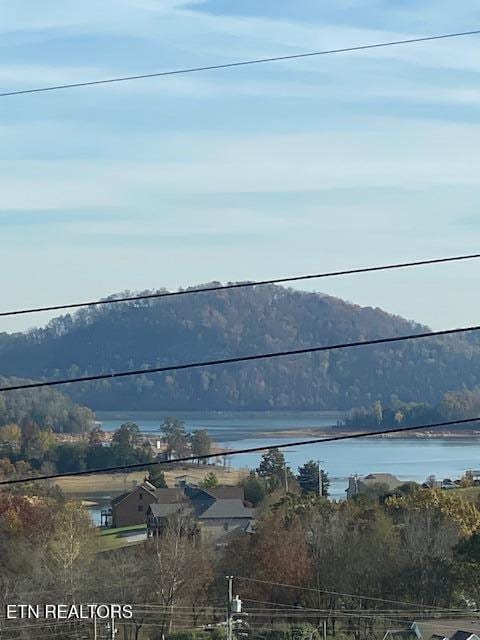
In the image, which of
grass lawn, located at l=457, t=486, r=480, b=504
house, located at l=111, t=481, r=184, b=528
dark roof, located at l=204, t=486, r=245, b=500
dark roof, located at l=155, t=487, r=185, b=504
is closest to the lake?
dark roof, located at l=204, t=486, r=245, b=500

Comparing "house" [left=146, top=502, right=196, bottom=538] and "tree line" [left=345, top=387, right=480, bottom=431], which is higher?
"tree line" [left=345, top=387, right=480, bottom=431]

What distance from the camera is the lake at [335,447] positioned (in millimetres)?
58250

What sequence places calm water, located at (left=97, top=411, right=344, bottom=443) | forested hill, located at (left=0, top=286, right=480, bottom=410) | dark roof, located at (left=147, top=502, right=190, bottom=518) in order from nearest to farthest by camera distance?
dark roof, located at (left=147, top=502, right=190, bottom=518), calm water, located at (left=97, top=411, right=344, bottom=443), forested hill, located at (left=0, top=286, right=480, bottom=410)

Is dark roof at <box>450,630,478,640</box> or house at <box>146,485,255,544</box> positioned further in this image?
house at <box>146,485,255,544</box>

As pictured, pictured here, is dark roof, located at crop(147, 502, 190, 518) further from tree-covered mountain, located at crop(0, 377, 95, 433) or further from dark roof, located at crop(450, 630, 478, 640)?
tree-covered mountain, located at crop(0, 377, 95, 433)

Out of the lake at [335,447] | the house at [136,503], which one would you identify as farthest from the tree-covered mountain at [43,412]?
the house at [136,503]

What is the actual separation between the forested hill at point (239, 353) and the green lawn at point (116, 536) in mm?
44410

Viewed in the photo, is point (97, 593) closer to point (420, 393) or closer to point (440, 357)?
point (420, 393)

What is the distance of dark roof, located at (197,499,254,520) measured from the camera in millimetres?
34312

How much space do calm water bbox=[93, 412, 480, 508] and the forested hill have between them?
287 centimetres

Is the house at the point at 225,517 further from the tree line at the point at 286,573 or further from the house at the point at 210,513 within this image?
the tree line at the point at 286,573

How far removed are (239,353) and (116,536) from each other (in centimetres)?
6177

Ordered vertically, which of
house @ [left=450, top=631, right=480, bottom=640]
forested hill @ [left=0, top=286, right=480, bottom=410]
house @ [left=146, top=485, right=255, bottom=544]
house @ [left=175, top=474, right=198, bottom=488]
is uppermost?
forested hill @ [left=0, top=286, right=480, bottom=410]

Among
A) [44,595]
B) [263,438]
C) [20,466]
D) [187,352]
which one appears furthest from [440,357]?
[44,595]
